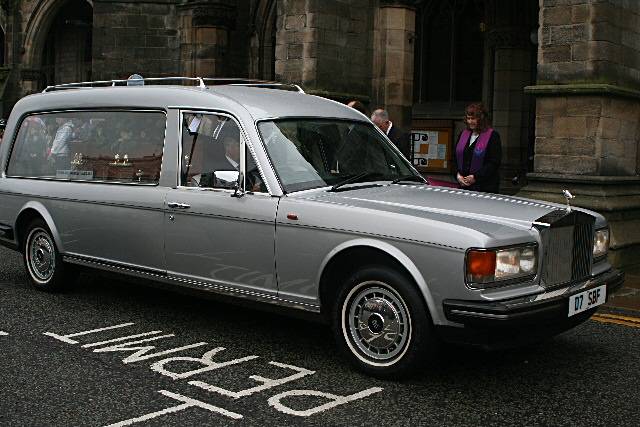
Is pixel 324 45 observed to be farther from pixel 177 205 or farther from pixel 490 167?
pixel 177 205

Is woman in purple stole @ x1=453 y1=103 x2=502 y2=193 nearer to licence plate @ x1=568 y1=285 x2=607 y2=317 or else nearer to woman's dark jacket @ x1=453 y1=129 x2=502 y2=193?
woman's dark jacket @ x1=453 y1=129 x2=502 y2=193

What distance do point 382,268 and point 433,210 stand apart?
1.60 feet

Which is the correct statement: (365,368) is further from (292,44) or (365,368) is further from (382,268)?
(292,44)

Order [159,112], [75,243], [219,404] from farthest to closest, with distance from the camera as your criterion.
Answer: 1. [75,243]
2. [159,112]
3. [219,404]

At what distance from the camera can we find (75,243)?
726 cm

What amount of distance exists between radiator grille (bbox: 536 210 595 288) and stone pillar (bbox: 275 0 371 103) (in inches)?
338

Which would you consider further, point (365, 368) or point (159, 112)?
point (159, 112)

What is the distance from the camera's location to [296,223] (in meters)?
5.47

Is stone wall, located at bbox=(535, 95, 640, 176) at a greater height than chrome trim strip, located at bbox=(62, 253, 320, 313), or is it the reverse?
stone wall, located at bbox=(535, 95, 640, 176)

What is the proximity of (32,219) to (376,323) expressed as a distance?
4.14 meters

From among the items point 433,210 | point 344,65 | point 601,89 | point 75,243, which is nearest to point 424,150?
point 344,65

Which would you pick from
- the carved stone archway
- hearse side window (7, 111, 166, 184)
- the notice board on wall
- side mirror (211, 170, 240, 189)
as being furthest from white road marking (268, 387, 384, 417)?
the carved stone archway

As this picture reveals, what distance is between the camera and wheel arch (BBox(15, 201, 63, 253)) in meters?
7.45

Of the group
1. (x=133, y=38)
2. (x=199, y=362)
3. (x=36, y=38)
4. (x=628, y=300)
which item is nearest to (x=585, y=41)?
(x=628, y=300)
